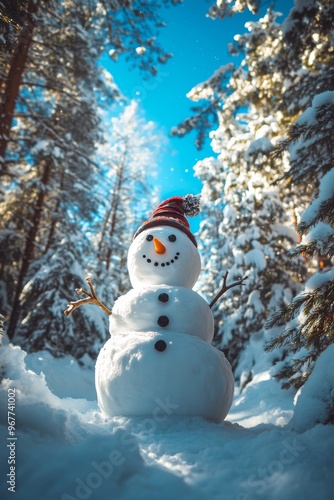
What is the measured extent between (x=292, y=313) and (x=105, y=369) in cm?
209

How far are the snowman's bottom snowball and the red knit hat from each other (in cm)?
166

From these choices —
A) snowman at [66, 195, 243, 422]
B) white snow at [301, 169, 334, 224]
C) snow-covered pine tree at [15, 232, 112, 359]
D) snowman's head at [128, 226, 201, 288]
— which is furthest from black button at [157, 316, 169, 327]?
snow-covered pine tree at [15, 232, 112, 359]

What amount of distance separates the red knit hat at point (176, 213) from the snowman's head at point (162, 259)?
0.21m

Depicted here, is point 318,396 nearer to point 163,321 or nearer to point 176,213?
point 163,321

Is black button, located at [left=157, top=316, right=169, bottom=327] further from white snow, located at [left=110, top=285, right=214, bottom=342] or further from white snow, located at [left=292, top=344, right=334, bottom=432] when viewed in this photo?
white snow, located at [left=292, top=344, right=334, bottom=432]

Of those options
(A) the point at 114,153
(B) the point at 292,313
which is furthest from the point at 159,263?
(A) the point at 114,153

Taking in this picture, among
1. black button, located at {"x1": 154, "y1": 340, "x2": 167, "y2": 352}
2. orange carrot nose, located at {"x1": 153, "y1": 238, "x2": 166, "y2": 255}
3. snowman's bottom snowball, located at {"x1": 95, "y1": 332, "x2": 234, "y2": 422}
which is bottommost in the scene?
snowman's bottom snowball, located at {"x1": 95, "y1": 332, "x2": 234, "y2": 422}

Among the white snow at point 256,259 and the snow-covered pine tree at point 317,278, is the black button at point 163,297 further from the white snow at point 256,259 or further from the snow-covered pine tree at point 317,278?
the white snow at point 256,259

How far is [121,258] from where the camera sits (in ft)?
55.9

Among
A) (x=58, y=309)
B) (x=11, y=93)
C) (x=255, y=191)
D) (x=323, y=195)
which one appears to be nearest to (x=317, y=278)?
(x=323, y=195)

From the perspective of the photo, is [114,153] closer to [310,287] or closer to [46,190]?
[46,190]

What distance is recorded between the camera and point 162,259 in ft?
13.3

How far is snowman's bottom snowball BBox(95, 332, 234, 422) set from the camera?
3.09 metres

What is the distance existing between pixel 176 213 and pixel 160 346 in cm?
236
